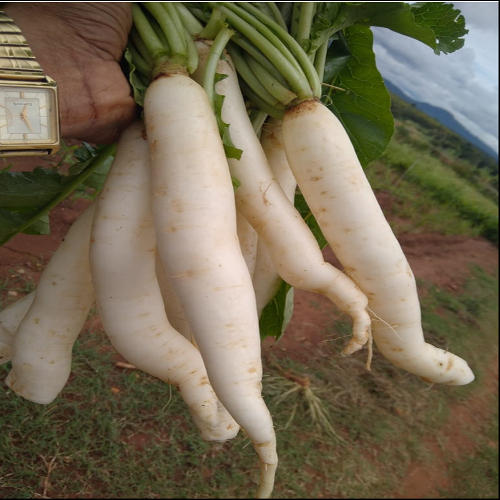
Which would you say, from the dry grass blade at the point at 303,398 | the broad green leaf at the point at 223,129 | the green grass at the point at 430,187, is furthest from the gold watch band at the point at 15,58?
the green grass at the point at 430,187

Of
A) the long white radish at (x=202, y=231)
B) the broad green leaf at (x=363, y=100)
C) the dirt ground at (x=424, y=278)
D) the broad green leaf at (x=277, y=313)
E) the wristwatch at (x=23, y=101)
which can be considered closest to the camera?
the wristwatch at (x=23, y=101)

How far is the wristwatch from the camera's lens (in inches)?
25.4

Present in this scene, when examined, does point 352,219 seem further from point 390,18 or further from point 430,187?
point 430,187

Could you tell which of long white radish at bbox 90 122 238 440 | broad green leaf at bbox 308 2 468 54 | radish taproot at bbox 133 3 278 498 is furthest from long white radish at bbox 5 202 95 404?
broad green leaf at bbox 308 2 468 54

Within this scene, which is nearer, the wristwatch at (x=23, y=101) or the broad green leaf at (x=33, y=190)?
the wristwatch at (x=23, y=101)

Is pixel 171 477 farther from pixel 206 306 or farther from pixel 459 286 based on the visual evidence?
pixel 459 286

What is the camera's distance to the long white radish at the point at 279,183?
3.17ft

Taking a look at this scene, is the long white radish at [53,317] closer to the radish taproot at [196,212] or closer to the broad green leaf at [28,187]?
the broad green leaf at [28,187]

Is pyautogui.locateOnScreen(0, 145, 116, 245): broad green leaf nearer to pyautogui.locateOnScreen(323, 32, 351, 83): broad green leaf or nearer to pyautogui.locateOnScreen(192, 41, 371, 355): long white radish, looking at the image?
pyautogui.locateOnScreen(192, 41, 371, 355): long white radish

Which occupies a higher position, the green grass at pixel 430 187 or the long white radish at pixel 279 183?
the long white radish at pixel 279 183

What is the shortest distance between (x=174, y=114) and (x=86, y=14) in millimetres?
178

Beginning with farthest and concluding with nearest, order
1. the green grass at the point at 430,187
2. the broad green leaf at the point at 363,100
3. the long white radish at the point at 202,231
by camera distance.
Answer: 1. the green grass at the point at 430,187
2. the broad green leaf at the point at 363,100
3. the long white radish at the point at 202,231

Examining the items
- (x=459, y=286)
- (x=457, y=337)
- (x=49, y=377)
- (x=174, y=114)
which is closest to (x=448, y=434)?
(x=457, y=337)

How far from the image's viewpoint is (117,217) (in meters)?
0.80
